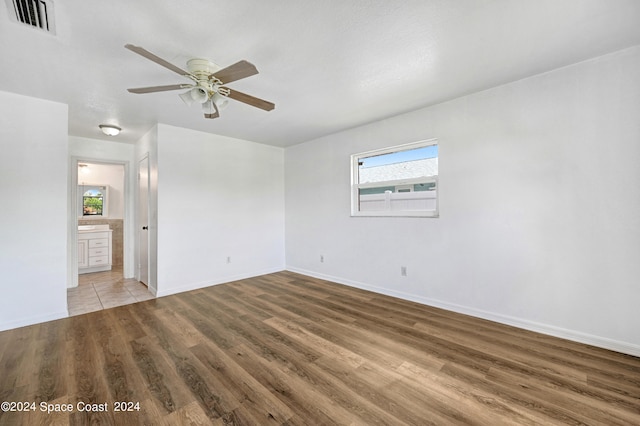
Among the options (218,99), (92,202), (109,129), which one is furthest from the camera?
(92,202)

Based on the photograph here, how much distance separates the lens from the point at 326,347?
7.66ft

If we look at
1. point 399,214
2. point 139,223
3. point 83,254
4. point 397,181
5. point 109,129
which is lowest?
point 83,254

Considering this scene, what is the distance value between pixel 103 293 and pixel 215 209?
2070 millimetres

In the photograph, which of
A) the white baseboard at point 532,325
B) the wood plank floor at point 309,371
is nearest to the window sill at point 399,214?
the white baseboard at point 532,325

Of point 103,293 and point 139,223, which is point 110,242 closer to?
point 139,223

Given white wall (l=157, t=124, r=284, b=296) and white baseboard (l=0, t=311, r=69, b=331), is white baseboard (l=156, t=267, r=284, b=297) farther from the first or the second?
white baseboard (l=0, t=311, r=69, b=331)

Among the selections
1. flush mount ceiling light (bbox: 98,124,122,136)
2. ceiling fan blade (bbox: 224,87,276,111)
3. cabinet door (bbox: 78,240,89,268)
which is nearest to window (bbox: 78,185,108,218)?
cabinet door (bbox: 78,240,89,268)

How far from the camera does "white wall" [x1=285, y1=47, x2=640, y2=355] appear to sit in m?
2.19

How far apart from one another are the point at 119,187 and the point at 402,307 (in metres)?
6.73

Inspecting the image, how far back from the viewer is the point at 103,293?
3971 mm

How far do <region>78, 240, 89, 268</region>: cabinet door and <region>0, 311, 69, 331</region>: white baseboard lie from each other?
2696 mm

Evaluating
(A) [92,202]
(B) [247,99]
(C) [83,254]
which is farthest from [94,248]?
(B) [247,99]

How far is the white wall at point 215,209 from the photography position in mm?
3895

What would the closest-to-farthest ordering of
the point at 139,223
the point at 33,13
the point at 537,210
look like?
the point at 33,13
the point at 537,210
the point at 139,223
